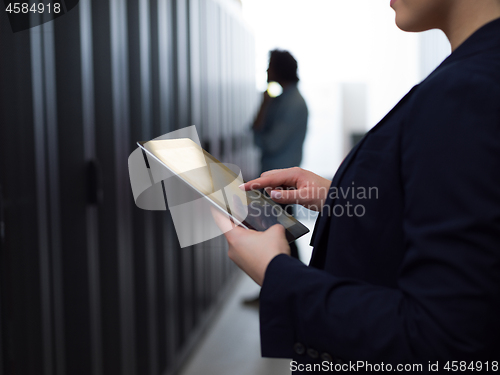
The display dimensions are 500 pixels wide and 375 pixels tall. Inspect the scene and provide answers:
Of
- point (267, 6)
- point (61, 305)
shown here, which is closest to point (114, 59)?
point (61, 305)

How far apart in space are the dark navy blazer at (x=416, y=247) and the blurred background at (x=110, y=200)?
0.78m

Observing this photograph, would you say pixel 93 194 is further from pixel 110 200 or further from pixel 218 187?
pixel 218 187

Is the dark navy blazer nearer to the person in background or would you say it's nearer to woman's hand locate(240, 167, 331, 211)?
woman's hand locate(240, 167, 331, 211)

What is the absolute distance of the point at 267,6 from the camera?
3998 mm

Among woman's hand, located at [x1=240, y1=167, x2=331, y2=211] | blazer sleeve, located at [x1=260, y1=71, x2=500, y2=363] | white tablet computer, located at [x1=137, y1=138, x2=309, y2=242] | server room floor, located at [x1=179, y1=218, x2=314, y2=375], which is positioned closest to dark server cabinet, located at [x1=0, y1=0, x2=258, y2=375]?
server room floor, located at [x1=179, y1=218, x2=314, y2=375]

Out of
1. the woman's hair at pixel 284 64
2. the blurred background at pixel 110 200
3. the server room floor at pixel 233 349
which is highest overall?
the woman's hair at pixel 284 64

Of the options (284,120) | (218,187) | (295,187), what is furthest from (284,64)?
(218,187)

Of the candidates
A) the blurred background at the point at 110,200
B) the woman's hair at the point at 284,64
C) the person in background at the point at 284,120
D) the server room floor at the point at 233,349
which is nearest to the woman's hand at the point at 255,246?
the blurred background at the point at 110,200

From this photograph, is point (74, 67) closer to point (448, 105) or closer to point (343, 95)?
point (448, 105)

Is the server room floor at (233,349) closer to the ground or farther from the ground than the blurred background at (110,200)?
closer to the ground

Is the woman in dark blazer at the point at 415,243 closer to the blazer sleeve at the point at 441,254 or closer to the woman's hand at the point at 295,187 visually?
the blazer sleeve at the point at 441,254

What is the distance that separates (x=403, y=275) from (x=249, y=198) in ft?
0.95

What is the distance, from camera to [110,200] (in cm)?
148

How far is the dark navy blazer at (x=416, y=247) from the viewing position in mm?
407
